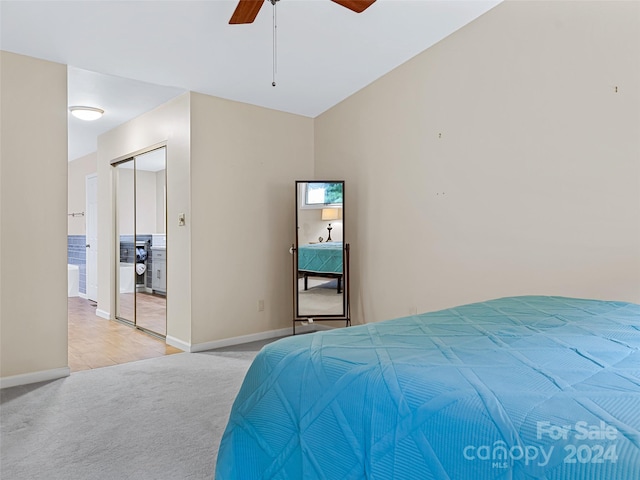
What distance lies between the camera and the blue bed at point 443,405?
813mm

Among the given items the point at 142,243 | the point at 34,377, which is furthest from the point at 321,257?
the point at 142,243

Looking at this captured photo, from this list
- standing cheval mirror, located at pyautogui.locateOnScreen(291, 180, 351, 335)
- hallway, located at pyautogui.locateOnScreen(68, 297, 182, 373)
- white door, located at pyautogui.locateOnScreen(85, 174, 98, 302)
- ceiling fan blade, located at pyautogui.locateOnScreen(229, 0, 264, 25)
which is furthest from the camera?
→ white door, located at pyautogui.locateOnScreen(85, 174, 98, 302)

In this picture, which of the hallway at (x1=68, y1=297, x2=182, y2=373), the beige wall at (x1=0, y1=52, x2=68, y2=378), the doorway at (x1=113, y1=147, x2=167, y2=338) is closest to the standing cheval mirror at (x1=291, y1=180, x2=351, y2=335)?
the hallway at (x1=68, y1=297, x2=182, y2=373)

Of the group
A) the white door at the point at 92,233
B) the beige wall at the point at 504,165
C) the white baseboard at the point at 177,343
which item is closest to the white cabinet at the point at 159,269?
the white door at the point at 92,233

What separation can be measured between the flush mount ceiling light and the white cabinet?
198cm

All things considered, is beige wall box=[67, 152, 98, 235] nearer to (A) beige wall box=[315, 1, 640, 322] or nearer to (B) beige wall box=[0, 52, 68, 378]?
(B) beige wall box=[0, 52, 68, 378]

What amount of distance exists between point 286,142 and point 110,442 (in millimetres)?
3359

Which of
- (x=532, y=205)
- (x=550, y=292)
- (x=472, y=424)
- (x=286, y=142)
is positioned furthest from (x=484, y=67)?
(x=472, y=424)

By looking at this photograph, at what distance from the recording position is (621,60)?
2.61 m

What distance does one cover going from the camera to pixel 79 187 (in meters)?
7.26

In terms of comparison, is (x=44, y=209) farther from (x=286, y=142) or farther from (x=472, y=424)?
(x=472, y=424)

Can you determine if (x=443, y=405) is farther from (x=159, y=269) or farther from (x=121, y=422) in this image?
(x=159, y=269)

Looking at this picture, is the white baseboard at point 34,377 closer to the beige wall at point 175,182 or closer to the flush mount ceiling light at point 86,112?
the beige wall at point 175,182

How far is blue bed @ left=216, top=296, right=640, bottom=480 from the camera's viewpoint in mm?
813
